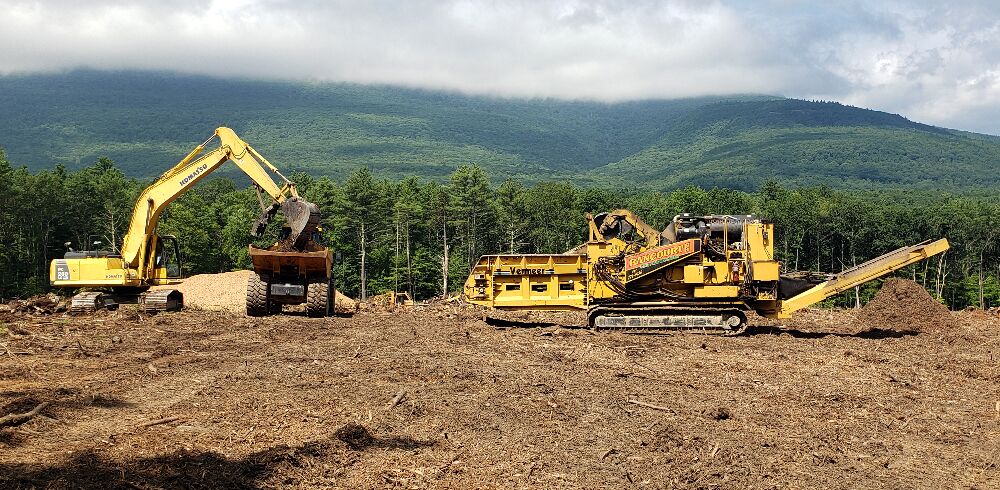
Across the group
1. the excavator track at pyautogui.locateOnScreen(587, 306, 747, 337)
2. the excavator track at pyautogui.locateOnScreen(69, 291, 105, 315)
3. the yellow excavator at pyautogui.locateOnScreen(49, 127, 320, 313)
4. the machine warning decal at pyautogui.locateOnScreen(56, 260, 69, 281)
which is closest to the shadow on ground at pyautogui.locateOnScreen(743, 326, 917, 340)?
the excavator track at pyautogui.locateOnScreen(587, 306, 747, 337)

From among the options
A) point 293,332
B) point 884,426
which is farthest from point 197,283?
point 884,426

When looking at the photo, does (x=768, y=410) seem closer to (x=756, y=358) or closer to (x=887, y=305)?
(x=756, y=358)

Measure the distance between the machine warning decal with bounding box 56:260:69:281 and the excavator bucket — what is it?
6.62 metres

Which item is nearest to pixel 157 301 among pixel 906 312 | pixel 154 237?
pixel 154 237

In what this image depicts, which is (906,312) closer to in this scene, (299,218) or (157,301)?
(299,218)

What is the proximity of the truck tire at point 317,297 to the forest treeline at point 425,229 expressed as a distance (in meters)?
39.9

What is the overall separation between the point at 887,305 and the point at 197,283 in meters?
31.4

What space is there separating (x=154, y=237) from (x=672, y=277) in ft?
51.9

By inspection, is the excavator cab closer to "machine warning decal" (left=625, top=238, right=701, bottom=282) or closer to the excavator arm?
the excavator arm

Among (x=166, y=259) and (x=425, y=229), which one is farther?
(x=425, y=229)

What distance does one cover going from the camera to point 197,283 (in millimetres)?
39875

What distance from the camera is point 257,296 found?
75.9 feet

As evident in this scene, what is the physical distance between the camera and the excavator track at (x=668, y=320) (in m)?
18.8

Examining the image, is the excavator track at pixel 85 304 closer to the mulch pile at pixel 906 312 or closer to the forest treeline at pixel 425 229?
the mulch pile at pixel 906 312
